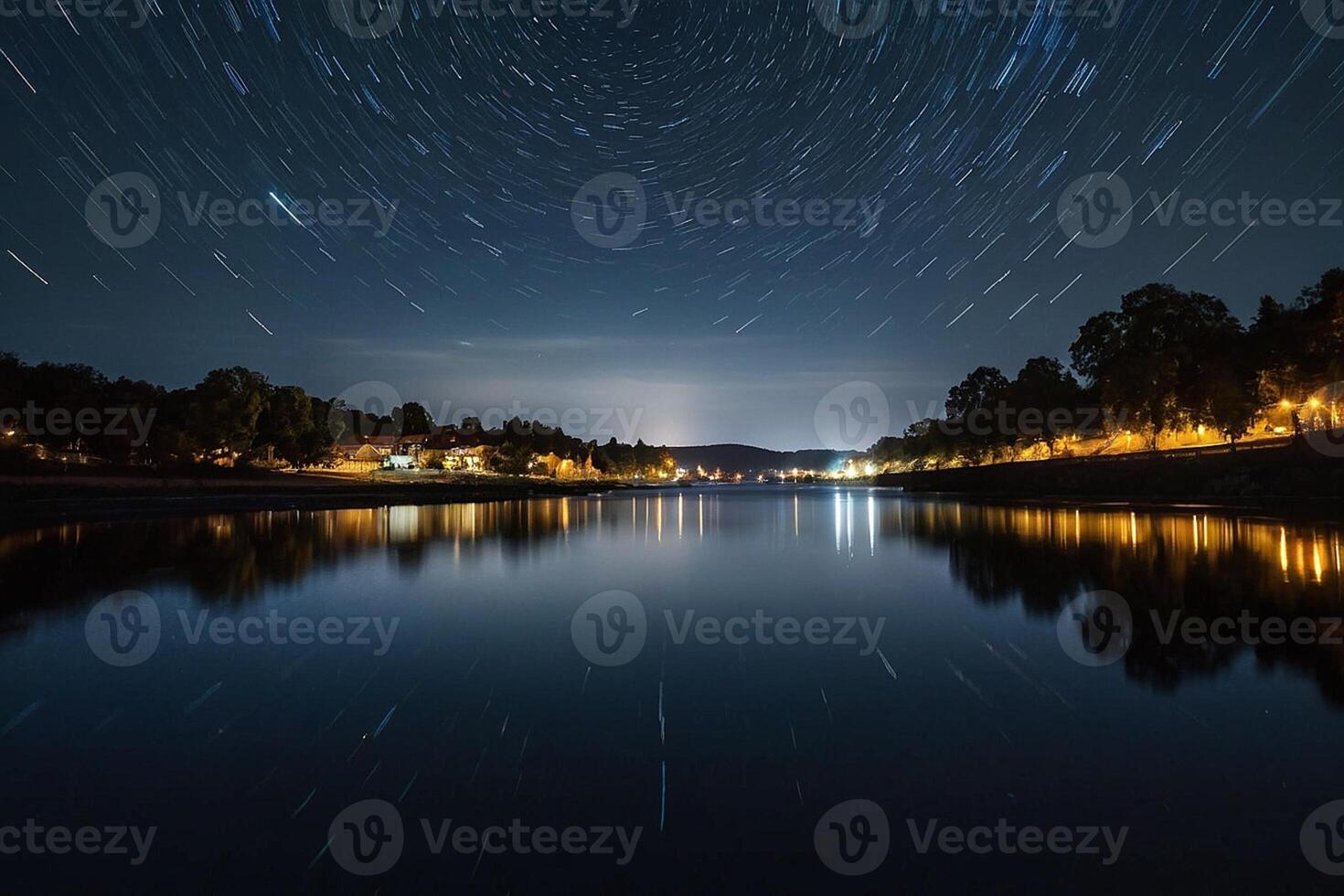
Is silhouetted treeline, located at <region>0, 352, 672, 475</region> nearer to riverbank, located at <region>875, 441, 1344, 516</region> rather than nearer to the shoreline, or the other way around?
the shoreline

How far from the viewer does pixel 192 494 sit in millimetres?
51781

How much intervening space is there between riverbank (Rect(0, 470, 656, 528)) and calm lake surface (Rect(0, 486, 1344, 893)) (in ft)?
101

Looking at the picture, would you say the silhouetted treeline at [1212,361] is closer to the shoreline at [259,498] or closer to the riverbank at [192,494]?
the shoreline at [259,498]

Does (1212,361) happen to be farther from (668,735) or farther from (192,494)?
(192,494)

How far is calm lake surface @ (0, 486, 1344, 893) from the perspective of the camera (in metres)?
4.29

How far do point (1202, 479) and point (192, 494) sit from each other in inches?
2602

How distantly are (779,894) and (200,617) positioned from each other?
1101 centimetres

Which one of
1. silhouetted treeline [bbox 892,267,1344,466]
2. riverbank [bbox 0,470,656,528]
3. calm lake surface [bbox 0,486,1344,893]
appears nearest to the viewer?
calm lake surface [bbox 0,486,1344,893]

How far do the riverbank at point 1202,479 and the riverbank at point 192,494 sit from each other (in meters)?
54.1

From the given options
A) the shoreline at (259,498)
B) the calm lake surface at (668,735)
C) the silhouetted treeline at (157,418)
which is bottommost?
the calm lake surface at (668,735)

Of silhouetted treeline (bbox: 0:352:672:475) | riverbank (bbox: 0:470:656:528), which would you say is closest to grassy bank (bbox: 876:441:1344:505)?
riverbank (bbox: 0:470:656:528)

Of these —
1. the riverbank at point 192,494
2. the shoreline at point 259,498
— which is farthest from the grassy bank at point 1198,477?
the riverbank at point 192,494

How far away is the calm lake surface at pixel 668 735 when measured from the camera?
4.29m

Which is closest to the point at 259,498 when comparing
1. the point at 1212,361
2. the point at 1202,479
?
the point at 1202,479
